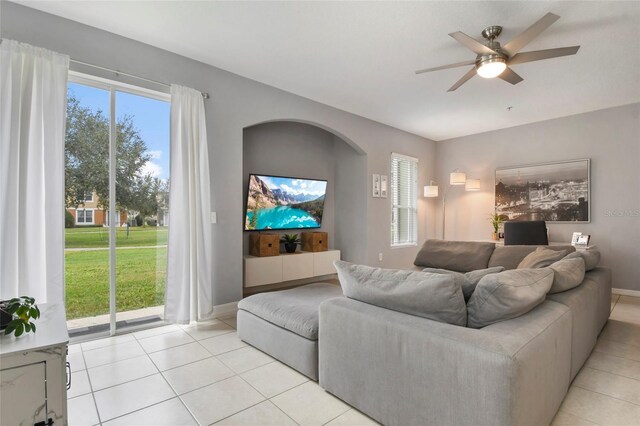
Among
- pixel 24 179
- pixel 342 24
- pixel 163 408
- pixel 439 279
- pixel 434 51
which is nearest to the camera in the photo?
pixel 439 279

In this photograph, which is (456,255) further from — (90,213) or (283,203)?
(90,213)

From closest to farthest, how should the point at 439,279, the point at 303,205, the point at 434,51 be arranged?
the point at 439,279 < the point at 434,51 < the point at 303,205

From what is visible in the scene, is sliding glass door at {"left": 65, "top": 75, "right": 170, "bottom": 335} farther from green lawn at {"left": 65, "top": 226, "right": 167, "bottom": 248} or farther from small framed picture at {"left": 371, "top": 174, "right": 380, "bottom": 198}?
small framed picture at {"left": 371, "top": 174, "right": 380, "bottom": 198}

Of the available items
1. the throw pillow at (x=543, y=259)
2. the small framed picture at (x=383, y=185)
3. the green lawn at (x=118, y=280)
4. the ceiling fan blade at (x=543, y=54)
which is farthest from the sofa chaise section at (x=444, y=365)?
the small framed picture at (x=383, y=185)

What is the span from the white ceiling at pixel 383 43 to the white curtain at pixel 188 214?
2.11 feet

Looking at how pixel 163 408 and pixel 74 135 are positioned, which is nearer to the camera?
pixel 163 408

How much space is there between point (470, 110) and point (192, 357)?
489 cm

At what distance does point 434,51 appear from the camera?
10.3 ft

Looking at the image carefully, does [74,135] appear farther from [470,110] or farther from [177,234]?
[470,110]

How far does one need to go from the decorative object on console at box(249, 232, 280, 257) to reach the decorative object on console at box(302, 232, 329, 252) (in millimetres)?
712

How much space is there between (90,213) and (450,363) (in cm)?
312

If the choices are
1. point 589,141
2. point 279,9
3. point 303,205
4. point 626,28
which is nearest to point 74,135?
point 279,9

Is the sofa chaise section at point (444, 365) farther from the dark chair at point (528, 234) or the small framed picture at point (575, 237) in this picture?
the small framed picture at point (575, 237)

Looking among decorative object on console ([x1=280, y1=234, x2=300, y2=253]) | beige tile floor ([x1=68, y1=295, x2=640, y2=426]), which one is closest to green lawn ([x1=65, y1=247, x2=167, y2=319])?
beige tile floor ([x1=68, y1=295, x2=640, y2=426])
